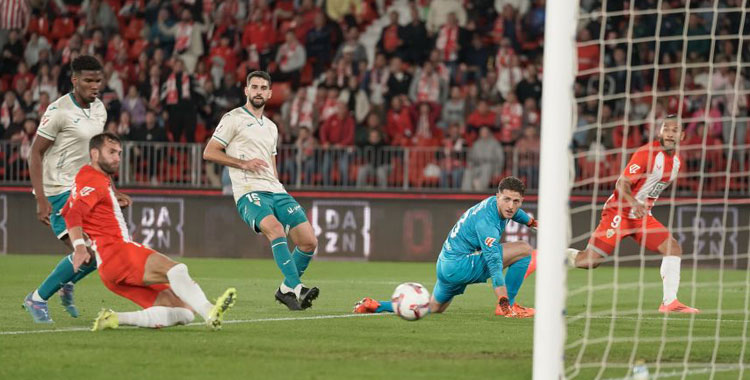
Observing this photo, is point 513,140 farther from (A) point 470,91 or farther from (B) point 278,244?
(B) point 278,244

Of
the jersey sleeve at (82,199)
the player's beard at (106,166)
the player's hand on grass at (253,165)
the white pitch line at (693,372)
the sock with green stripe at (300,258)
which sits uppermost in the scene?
the player's beard at (106,166)

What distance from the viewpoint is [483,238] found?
9297 mm

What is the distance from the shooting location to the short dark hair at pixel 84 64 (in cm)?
866

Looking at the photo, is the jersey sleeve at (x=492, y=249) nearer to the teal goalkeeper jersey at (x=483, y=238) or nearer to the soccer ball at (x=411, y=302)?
the teal goalkeeper jersey at (x=483, y=238)

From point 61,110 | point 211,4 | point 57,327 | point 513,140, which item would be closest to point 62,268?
point 57,327

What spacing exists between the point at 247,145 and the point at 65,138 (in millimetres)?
1921

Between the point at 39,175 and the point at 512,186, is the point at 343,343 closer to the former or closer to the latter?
the point at 512,186

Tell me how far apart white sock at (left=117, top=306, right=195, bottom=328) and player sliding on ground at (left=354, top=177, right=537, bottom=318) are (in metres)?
2.27

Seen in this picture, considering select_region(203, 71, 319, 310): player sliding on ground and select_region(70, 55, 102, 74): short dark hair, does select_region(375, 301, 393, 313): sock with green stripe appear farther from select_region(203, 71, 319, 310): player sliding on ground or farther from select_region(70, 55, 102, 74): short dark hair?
select_region(70, 55, 102, 74): short dark hair

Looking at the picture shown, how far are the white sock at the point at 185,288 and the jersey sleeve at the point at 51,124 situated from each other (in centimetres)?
202

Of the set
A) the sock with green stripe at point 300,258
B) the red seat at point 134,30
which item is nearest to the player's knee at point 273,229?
A: the sock with green stripe at point 300,258

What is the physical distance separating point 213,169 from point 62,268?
10285mm

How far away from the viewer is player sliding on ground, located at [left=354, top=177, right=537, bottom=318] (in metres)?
9.26

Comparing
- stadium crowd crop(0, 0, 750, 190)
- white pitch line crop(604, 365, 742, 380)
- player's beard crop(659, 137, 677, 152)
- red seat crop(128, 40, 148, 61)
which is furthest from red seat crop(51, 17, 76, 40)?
white pitch line crop(604, 365, 742, 380)
